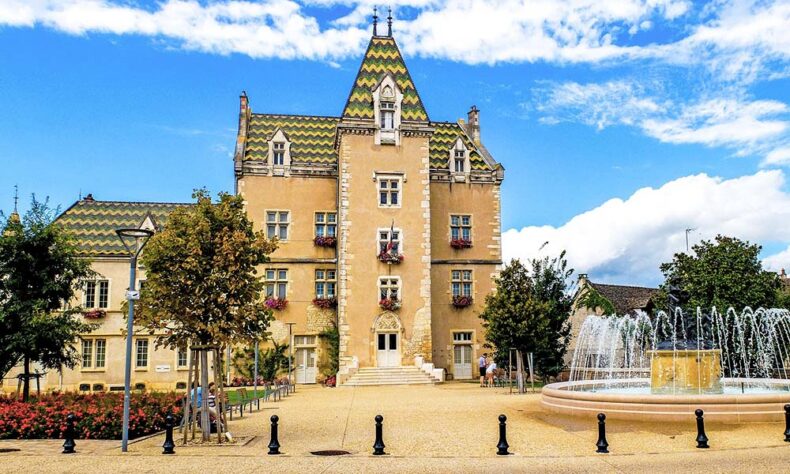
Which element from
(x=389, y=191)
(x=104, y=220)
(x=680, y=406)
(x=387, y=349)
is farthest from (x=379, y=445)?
(x=104, y=220)

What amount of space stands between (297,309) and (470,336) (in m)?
9.84

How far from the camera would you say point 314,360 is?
3778cm

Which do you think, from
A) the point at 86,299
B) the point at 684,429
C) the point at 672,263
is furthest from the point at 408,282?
the point at 684,429

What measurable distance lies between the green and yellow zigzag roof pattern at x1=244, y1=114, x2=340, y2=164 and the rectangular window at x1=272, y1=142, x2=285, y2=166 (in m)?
0.53

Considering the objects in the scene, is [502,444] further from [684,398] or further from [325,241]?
[325,241]

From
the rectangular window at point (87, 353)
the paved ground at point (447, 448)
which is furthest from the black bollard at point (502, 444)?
the rectangular window at point (87, 353)

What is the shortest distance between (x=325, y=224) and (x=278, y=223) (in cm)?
264

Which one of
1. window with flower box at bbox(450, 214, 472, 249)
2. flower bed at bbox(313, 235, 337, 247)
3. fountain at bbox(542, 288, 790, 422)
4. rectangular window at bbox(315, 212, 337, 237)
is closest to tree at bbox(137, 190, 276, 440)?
fountain at bbox(542, 288, 790, 422)

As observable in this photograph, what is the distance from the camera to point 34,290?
2144 cm

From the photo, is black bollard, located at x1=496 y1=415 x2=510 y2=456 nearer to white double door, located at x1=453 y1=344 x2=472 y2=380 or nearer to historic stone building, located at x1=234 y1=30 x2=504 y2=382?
historic stone building, located at x1=234 y1=30 x2=504 y2=382

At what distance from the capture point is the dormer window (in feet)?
122

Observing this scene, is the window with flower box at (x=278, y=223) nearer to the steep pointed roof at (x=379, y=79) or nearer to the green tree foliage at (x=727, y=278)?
the steep pointed roof at (x=379, y=79)

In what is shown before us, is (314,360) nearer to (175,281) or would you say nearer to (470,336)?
(470,336)

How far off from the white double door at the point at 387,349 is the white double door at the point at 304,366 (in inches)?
161
